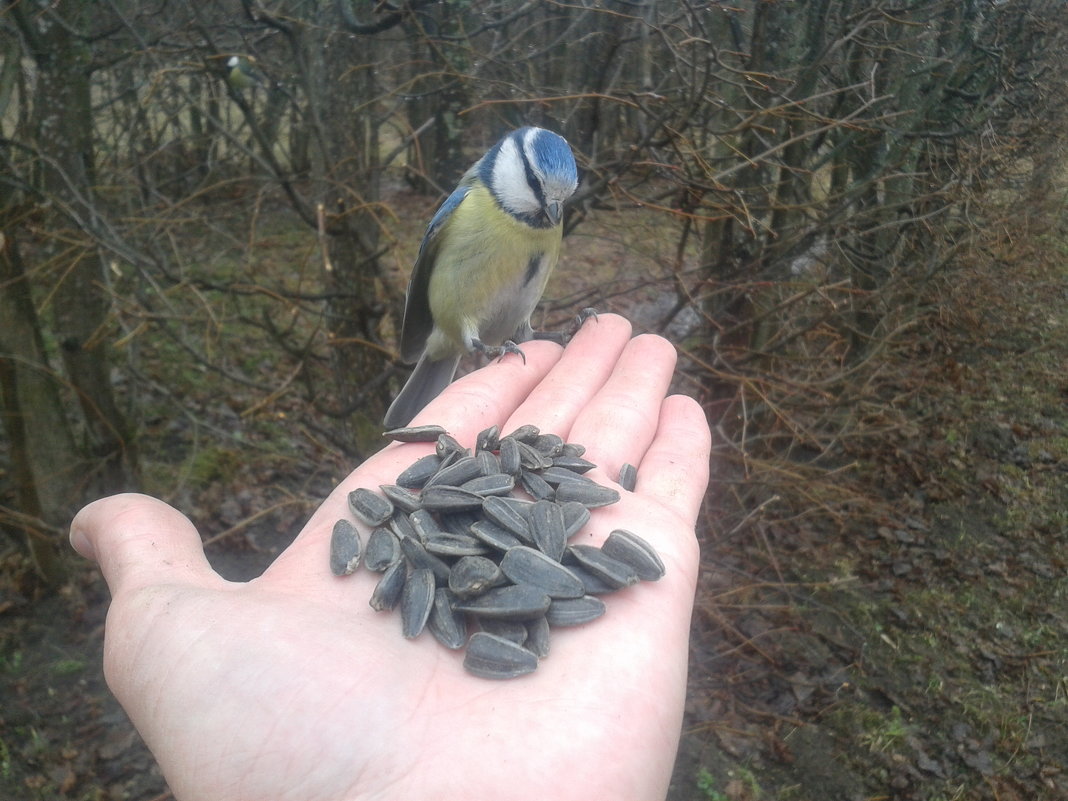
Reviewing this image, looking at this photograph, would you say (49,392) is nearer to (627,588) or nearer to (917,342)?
(627,588)

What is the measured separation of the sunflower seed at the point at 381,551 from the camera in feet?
5.37

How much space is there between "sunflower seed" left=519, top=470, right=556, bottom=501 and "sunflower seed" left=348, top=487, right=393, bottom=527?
35 cm

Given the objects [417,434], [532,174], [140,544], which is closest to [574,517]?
[417,434]

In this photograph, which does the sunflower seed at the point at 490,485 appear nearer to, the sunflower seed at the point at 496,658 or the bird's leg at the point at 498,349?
the sunflower seed at the point at 496,658

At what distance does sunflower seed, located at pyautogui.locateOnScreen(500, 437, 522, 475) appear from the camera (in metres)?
1.98

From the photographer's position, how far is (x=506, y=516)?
5.94ft

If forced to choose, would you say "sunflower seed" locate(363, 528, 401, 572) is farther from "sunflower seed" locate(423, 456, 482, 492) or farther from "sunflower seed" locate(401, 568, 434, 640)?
"sunflower seed" locate(423, 456, 482, 492)

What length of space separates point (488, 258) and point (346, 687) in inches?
68.9

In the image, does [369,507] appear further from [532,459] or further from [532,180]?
[532,180]

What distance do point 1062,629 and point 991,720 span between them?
0.61m

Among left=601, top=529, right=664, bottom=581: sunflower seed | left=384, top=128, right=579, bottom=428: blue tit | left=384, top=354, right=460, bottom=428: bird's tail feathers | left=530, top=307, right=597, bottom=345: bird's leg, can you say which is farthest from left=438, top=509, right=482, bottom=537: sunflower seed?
left=384, top=354, right=460, bottom=428: bird's tail feathers

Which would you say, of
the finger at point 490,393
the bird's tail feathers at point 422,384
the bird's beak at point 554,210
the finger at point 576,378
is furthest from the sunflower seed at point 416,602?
the bird's tail feathers at point 422,384

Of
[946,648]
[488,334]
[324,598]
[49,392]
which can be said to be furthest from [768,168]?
[49,392]

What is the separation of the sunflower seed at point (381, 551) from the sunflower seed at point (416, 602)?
0.06 meters
